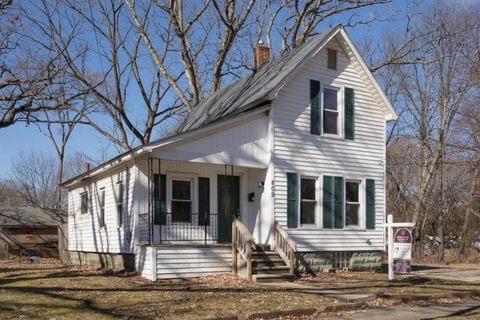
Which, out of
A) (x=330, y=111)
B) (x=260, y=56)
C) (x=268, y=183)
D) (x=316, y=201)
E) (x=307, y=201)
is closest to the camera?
(x=268, y=183)

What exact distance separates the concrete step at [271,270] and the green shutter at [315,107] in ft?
14.4

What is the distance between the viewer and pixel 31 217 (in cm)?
2795

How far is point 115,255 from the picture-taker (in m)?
16.1

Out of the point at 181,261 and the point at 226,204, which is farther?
the point at 226,204

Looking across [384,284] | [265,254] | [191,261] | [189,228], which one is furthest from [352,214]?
[191,261]

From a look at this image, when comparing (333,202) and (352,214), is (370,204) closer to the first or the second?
(352,214)

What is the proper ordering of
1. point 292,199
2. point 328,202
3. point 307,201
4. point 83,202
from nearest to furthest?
point 292,199 → point 307,201 → point 328,202 → point 83,202

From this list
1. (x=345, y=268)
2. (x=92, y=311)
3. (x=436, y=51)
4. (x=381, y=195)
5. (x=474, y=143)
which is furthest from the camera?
(x=436, y=51)

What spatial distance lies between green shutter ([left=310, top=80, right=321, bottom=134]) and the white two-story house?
4 cm

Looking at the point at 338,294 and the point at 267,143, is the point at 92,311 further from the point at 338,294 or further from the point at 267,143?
the point at 267,143

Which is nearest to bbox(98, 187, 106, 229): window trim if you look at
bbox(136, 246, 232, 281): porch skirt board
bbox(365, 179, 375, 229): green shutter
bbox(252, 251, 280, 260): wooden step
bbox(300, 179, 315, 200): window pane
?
bbox(136, 246, 232, 281): porch skirt board

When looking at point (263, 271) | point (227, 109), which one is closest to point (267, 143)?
point (227, 109)

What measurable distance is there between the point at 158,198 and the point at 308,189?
14.8 feet

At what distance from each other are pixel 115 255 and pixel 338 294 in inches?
302
